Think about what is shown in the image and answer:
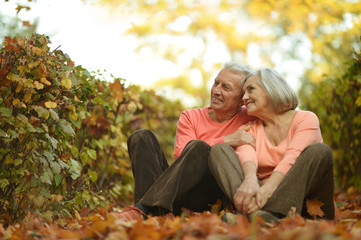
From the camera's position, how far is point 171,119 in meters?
7.11

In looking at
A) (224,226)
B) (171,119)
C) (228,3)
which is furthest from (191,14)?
(224,226)

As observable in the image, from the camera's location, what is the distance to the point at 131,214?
9.46 feet

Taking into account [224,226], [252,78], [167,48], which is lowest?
[224,226]

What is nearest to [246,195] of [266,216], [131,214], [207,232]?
[266,216]

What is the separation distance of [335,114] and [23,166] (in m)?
4.18

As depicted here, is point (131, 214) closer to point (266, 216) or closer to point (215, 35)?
point (266, 216)

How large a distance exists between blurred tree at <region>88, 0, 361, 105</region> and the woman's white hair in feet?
42.3

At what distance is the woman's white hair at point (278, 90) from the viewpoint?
3076 mm

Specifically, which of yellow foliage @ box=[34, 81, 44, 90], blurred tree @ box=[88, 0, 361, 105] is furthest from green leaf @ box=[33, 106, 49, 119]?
blurred tree @ box=[88, 0, 361, 105]

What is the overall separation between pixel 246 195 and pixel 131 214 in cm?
83

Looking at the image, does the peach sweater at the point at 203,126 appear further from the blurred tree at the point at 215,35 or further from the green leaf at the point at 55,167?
the blurred tree at the point at 215,35

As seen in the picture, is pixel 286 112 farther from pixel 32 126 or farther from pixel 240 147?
pixel 32 126

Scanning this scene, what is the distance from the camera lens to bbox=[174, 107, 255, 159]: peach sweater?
3535 mm

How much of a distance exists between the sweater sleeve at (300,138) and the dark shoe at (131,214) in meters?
1.00
